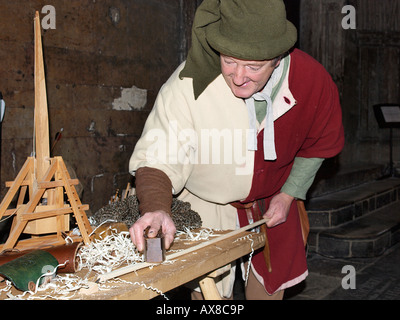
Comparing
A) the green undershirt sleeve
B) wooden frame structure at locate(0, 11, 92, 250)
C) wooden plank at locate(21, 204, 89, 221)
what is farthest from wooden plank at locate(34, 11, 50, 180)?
the green undershirt sleeve

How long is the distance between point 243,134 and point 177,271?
0.91 metres

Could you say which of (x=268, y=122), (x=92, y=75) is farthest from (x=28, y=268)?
(x=92, y=75)

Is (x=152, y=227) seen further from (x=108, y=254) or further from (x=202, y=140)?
(x=202, y=140)

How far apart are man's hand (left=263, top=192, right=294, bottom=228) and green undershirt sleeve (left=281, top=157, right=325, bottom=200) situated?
0.04m

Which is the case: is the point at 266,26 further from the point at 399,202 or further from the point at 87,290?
the point at 399,202

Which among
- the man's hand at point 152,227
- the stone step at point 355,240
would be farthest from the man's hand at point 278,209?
the stone step at point 355,240

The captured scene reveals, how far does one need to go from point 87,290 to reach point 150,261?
29 cm

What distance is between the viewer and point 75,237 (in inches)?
81.6

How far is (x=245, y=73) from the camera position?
1958mm

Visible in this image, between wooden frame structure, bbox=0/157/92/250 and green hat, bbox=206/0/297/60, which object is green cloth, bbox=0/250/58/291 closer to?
wooden frame structure, bbox=0/157/92/250

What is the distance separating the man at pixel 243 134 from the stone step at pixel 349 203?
3213mm

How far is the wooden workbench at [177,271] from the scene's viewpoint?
143 cm

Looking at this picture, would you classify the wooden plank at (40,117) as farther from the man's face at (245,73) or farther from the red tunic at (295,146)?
the red tunic at (295,146)

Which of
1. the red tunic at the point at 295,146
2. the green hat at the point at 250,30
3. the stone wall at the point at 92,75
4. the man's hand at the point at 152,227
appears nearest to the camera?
the man's hand at the point at 152,227
